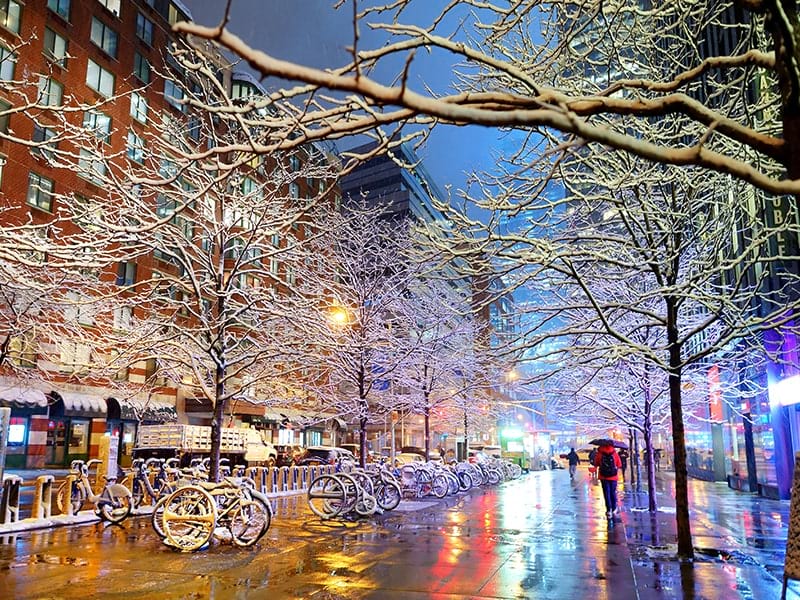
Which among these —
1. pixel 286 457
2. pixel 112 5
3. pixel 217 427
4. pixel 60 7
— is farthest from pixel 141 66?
pixel 217 427

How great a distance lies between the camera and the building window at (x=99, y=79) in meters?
35.6

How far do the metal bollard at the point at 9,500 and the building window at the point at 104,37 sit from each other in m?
31.0

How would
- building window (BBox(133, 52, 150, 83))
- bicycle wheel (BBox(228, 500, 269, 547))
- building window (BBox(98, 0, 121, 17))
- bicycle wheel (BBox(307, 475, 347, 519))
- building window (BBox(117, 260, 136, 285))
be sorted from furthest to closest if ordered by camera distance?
building window (BBox(133, 52, 150, 83)) → building window (BBox(98, 0, 121, 17)) → building window (BBox(117, 260, 136, 285)) → bicycle wheel (BBox(307, 475, 347, 519)) → bicycle wheel (BBox(228, 500, 269, 547))

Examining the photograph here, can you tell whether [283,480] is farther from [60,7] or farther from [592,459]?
[60,7]

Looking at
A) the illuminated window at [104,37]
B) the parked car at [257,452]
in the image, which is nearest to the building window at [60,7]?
the illuminated window at [104,37]

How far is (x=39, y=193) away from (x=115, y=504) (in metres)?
23.4

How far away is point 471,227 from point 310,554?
227 inches

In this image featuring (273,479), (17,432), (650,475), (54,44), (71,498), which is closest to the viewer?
(71,498)

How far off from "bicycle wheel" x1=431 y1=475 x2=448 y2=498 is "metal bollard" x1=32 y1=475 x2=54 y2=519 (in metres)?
12.7

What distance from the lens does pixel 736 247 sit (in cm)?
2608

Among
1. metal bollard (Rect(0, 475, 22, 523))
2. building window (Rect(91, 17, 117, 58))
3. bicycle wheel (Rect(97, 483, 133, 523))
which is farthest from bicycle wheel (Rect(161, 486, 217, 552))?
building window (Rect(91, 17, 117, 58))

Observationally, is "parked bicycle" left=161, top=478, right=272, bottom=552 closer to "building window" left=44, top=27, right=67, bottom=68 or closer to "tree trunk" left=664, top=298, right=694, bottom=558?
"tree trunk" left=664, top=298, right=694, bottom=558

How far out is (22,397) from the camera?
28.2 metres

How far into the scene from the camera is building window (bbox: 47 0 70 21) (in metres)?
32.9
